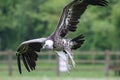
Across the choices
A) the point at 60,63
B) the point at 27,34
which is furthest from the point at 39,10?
the point at 60,63

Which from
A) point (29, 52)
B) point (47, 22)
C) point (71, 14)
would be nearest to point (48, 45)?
point (71, 14)

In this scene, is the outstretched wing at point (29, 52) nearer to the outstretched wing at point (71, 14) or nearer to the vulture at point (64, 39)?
the vulture at point (64, 39)

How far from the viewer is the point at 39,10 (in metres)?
45.1

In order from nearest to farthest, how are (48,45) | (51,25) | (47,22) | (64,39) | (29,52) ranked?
(48,45) < (64,39) < (29,52) < (51,25) < (47,22)

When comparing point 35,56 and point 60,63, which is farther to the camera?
point 60,63

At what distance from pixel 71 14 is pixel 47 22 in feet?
103

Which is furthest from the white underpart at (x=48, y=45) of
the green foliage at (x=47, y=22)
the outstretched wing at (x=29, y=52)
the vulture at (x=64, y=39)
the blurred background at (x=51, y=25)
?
the green foliage at (x=47, y=22)

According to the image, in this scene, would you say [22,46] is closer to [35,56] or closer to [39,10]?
[35,56]

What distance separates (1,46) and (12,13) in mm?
2590

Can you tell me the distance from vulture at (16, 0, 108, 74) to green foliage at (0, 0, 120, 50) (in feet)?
81.9

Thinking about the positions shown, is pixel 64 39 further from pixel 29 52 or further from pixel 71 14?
pixel 29 52

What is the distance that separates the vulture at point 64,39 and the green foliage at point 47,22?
25.0 metres

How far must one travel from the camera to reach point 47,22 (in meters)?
44.4

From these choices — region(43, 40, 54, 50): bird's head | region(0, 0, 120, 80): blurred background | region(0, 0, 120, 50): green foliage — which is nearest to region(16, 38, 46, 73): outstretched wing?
region(43, 40, 54, 50): bird's head
